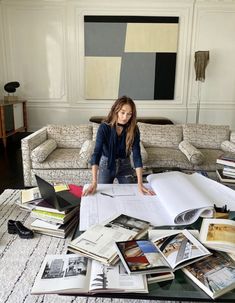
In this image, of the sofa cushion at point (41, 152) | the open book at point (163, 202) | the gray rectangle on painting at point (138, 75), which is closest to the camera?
the open book at point (163, 202)

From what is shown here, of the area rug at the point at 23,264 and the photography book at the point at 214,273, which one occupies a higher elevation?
the photography book at the point at 214,273

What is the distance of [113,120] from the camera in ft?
6.28

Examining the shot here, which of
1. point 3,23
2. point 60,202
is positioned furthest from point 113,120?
point 3,23

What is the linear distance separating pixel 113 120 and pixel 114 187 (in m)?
0.50

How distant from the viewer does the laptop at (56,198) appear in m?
1.51

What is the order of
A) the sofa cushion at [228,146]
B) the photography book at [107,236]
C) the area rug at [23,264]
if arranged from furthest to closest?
the sofa cushion at [228,146] → the area rug at [23,264] → the photography book at [107,236]

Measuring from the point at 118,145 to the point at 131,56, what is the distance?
3452mm

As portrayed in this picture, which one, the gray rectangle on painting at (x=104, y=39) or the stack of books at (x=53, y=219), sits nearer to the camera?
the stack of books at (x=53, y=219)

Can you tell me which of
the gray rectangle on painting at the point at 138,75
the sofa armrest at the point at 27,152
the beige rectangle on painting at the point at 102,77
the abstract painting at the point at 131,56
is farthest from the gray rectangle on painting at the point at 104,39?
the sofa armrest at the point at 27,152

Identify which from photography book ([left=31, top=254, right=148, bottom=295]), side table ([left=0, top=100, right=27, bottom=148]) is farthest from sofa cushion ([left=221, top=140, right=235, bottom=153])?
side table ([left=0, top=100, right=27, bottom=148])

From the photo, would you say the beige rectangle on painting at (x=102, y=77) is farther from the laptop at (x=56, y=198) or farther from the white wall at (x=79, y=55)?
the laptop at (x=56, y=198)

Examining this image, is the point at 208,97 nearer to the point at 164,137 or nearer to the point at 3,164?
the point at 164,137

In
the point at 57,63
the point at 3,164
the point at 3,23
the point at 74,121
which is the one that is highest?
the point at 3,23

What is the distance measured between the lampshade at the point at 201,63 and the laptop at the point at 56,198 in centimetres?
389
